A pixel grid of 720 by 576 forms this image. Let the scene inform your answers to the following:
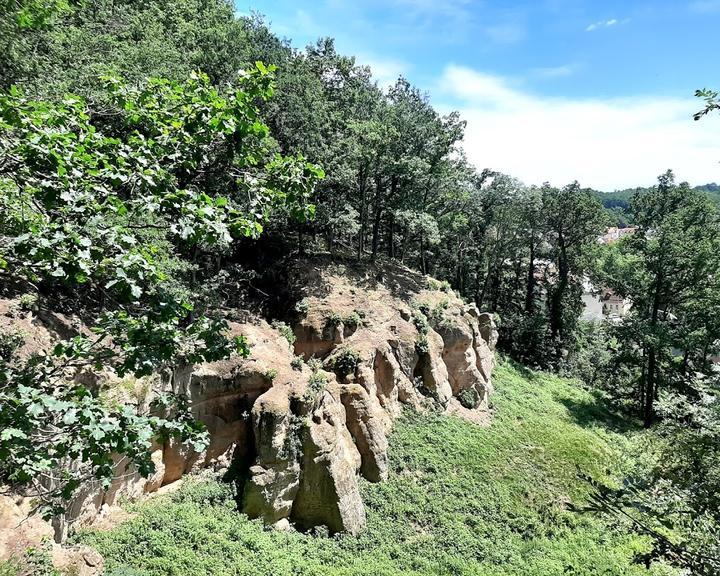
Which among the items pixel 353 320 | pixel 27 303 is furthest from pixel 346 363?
pixel 27 303

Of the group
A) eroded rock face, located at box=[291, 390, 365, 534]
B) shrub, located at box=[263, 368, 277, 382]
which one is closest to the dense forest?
shrub, located at box=[263, 368, 277, 382]

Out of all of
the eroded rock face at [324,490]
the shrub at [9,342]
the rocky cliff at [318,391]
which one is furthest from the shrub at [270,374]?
the shrub at [9,342]

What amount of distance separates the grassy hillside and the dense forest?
260cm

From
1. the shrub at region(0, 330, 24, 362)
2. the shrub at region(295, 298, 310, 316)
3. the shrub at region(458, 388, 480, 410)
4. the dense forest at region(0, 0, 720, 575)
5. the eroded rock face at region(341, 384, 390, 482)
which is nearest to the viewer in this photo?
the dense forest at region(0, 0, 720, 575)

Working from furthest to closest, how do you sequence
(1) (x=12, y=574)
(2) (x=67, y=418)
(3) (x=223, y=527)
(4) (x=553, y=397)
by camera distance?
(4) (x=553, y=397)
(3) (x=223, y=527)
(1) (x=12, y=574)
(2) (x=67, y=418)

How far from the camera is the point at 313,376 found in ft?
51.9

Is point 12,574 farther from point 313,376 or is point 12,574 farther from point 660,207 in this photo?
point 660,207

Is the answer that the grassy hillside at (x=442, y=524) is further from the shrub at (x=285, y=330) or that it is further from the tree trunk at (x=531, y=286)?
the tree trunk at (x=531, y=286)

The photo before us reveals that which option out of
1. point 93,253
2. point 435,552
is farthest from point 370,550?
point 93,253

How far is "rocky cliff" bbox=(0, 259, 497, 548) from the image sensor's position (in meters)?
13.3

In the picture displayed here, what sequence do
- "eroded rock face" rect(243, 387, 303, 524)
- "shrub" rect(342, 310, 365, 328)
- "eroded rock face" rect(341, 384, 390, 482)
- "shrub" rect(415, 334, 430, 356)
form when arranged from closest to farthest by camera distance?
1. "eroded rock face" rect(243, 387, 303, 524)
2. "eroded rock face" rect(341, 384, 390, 482)
3. "shrub" rect(342, 310, 365, 328)
4. "shrub" rect(415, 334, 430, 356)

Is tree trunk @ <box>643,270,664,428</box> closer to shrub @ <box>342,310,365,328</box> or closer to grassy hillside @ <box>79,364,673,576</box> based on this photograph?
grassy hillside @ <box>79,364,673,576</box>

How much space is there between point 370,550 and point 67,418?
12.6 m

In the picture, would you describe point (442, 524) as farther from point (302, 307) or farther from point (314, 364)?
point (302, 307)
